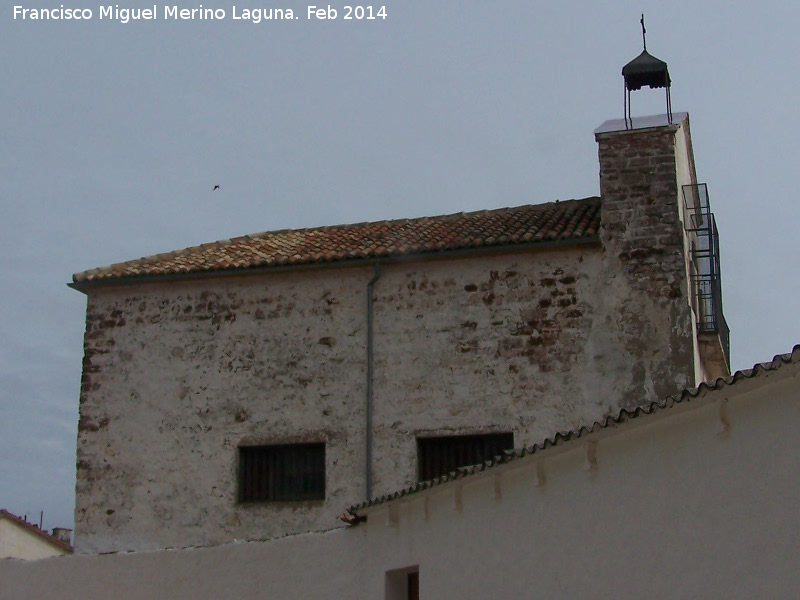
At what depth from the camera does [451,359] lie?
51.2 ft

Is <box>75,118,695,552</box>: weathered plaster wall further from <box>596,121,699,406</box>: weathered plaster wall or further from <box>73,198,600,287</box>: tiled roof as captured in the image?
<box>73,198,600,287</box>: tiled roof

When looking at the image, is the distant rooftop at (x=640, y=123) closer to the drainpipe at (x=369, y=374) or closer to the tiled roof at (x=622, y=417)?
the drainpipe at (x=369, y=374)

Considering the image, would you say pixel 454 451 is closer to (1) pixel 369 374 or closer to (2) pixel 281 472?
(1) pixel 369 374

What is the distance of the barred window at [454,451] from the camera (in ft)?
49.9

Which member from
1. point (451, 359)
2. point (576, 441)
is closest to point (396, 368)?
point (451, 359)

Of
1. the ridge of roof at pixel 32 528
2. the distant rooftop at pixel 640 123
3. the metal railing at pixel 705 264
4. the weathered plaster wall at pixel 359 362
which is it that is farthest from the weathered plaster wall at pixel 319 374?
the ridge of roof at pixel 32 528

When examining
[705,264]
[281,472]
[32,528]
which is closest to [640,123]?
[705,264]

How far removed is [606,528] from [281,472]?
767cm

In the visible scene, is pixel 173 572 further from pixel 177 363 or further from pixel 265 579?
pixel 177 363

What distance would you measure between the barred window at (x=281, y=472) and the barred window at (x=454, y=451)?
4.78ft

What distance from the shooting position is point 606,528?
9.04 m

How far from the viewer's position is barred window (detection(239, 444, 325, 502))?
51.8 ft

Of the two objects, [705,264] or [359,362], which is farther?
[705,264]

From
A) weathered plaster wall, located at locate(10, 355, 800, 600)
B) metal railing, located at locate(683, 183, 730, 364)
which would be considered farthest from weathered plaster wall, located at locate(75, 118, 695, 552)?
weathered plaster wall, located at locate(10, 355, 800, 600)
